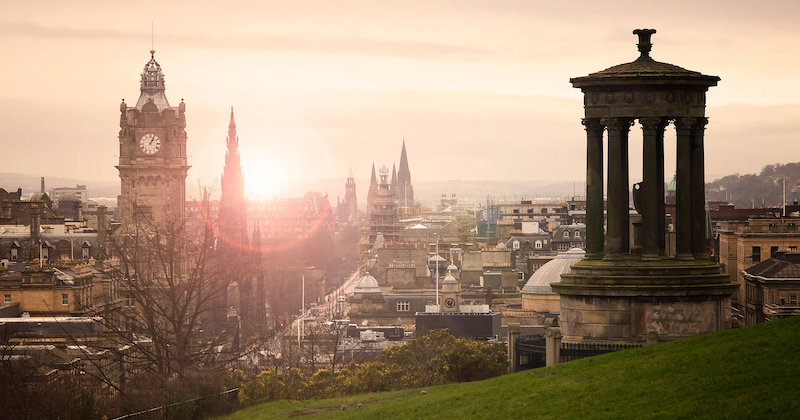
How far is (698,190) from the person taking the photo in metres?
44.2

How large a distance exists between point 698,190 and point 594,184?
3.72 m

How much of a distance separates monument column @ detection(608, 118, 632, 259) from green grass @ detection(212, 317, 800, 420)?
747 centimetres

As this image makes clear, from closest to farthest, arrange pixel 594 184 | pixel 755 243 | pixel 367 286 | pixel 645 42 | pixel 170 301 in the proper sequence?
pixel 594 184 → pixel 645 42 → pixel 170 301 → pixel 755 243 → pixel 367 286

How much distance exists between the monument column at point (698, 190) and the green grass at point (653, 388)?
8.92 meters

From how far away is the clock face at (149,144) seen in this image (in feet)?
583

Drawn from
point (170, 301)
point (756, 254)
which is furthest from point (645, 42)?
point (756, 254)

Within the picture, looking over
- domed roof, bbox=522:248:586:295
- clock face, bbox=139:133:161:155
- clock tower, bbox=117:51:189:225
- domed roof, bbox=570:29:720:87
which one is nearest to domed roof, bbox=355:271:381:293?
clock tower, bbox=117:51:189:225

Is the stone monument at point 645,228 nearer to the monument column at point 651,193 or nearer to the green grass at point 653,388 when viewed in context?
the monument column at point 651,193

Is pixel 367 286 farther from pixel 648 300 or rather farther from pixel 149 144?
pixel 648 300

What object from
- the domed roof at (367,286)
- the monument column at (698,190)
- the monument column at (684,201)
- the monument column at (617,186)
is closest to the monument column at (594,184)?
the monument column at (617,186)

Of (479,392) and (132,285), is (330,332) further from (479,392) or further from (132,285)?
(479,392)

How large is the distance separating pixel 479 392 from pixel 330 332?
342ft

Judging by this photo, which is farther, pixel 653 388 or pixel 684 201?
pixel 684 201

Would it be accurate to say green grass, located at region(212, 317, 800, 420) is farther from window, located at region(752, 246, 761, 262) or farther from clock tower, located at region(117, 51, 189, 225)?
clock tower, located at region(117, 51, 189, 225)
